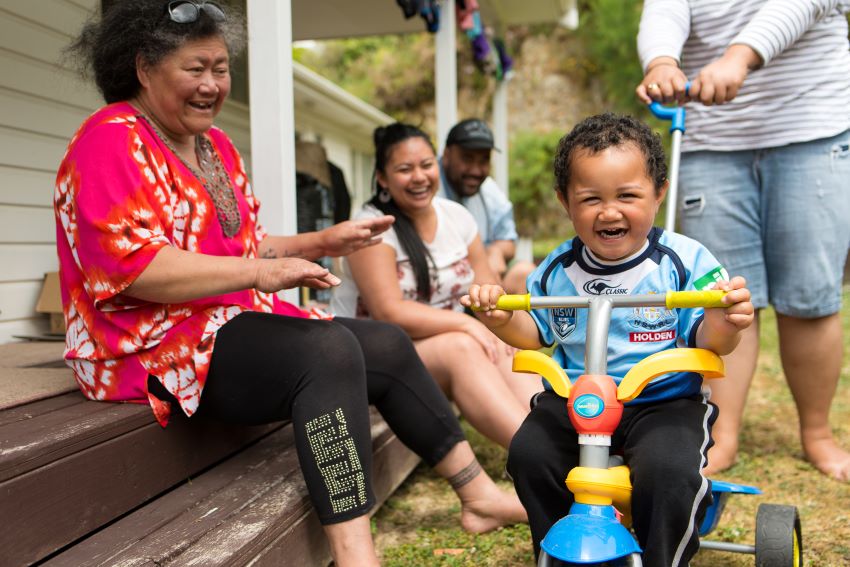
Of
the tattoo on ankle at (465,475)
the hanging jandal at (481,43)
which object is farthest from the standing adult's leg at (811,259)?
the hanging jandal at (481,43)

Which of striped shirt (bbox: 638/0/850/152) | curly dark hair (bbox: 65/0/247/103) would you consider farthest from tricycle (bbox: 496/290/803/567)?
striped shirt (bbox: 638/0/850/152)

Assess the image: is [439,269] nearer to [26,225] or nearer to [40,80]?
[26,225]

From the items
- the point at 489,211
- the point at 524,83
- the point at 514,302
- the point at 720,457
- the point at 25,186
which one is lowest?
the point at 720,457

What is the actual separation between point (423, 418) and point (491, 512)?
37 centimetres

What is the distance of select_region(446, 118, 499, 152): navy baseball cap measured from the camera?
4273mm

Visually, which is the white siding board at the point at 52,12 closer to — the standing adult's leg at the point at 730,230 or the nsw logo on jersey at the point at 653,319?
the standing adult's leg at the point at 730,230

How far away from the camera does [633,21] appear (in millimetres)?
14750

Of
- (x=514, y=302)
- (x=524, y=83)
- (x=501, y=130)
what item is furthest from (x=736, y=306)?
(x=524, y=83)

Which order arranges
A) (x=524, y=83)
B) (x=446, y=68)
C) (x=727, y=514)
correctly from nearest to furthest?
(x=727, y=514), (x=446, y=68), (x=524, y=83)

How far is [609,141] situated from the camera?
1.84 meters

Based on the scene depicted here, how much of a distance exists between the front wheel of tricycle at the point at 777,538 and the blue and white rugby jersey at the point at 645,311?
44 cm

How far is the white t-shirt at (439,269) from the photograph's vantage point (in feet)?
10.6

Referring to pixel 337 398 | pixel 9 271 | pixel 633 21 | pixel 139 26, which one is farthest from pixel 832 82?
pixel 633 21

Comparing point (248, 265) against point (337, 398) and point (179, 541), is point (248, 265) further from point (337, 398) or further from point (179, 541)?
point (179, 541)
